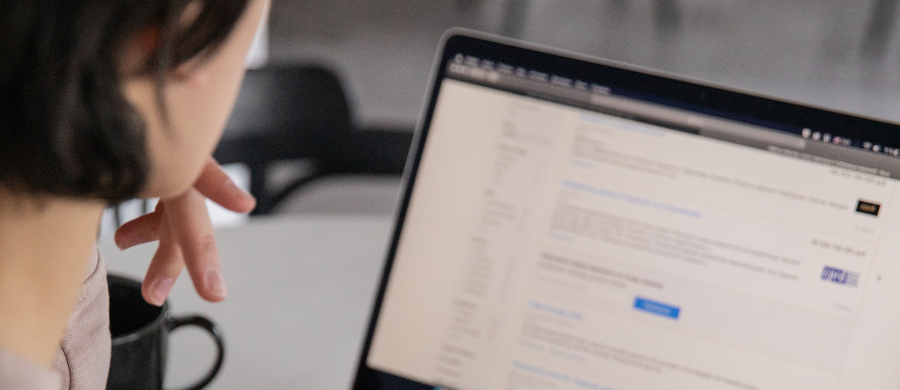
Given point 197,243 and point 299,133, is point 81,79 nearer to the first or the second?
point 197,243

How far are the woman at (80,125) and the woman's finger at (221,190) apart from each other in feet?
0.46

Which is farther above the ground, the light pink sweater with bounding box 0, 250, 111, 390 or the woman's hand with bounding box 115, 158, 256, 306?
the woman's hand with bounding box 115, 158, 256, 306

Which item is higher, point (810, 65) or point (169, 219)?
point (810, 65)

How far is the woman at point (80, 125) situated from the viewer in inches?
8.8

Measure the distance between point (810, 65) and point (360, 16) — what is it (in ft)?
7.70

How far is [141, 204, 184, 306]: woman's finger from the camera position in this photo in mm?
450

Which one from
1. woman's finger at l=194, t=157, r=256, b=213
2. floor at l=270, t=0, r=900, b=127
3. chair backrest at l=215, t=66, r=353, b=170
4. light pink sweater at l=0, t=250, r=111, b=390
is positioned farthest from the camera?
floor at l=270, t=0, r=900, b=127

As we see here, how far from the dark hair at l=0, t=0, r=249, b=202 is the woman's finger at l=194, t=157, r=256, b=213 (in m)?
0.21

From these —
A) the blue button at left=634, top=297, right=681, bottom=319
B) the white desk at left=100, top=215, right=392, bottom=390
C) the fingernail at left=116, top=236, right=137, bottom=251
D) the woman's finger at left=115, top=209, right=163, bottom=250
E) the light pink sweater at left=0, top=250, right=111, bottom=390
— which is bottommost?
the white desk at left=100, top=215, right=392, bottom=390

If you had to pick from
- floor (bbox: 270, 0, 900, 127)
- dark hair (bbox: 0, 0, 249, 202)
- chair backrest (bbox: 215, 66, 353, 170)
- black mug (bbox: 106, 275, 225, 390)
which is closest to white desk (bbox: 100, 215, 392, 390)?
black mug (bbox: 106, 275, 225, 390)

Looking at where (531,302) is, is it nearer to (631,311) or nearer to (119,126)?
(631,311)

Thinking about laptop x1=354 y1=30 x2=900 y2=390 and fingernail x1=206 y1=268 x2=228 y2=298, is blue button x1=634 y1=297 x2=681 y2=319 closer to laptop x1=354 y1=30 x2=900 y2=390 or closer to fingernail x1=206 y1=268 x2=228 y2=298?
laptop x1=354 y1=30 x2=900 y2=390

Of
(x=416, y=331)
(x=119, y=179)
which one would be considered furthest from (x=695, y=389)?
(x=119, y=179)

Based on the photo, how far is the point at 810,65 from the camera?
3.53 meters
